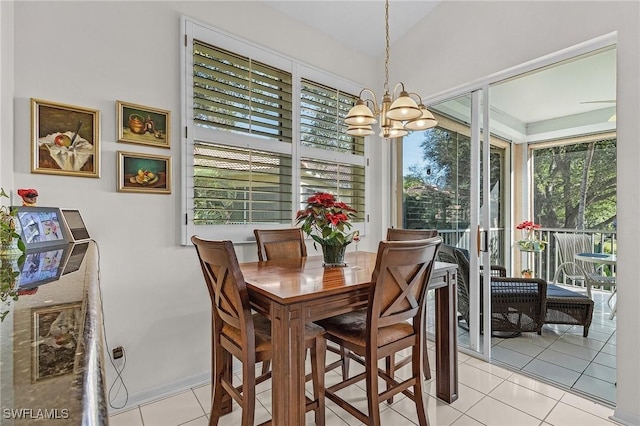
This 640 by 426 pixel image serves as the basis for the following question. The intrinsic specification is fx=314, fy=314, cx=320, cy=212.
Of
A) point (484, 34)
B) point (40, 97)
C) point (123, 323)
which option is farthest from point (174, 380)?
point (484, 34)

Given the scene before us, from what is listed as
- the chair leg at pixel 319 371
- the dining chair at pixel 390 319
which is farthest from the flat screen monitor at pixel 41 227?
the dining chair at pixel 390 319

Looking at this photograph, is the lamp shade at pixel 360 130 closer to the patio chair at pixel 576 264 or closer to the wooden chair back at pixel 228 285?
the wooden chair back at pixel 228 285

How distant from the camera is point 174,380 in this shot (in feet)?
7.61

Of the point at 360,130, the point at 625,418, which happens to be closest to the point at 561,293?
the point at 625,418

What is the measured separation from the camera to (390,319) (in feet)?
5.38

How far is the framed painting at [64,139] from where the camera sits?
1.81 meters

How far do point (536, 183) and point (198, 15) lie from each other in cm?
476

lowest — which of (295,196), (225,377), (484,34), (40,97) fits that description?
(225,377)

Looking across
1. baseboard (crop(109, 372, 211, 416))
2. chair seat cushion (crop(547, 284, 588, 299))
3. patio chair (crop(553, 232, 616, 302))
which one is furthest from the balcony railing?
baseboard (crop(109, 372, 211, 416))

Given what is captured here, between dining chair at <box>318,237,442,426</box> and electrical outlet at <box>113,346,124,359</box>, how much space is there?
139 cm

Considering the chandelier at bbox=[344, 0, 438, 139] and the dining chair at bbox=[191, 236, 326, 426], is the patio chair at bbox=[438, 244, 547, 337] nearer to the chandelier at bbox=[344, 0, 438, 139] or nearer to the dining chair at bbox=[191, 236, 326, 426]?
the chandelier at bbox=[344, 0, 438, 139]

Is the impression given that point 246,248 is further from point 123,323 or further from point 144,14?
point 144,14

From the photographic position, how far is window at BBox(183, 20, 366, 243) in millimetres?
2426

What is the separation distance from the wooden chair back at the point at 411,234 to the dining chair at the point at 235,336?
4.61ft
